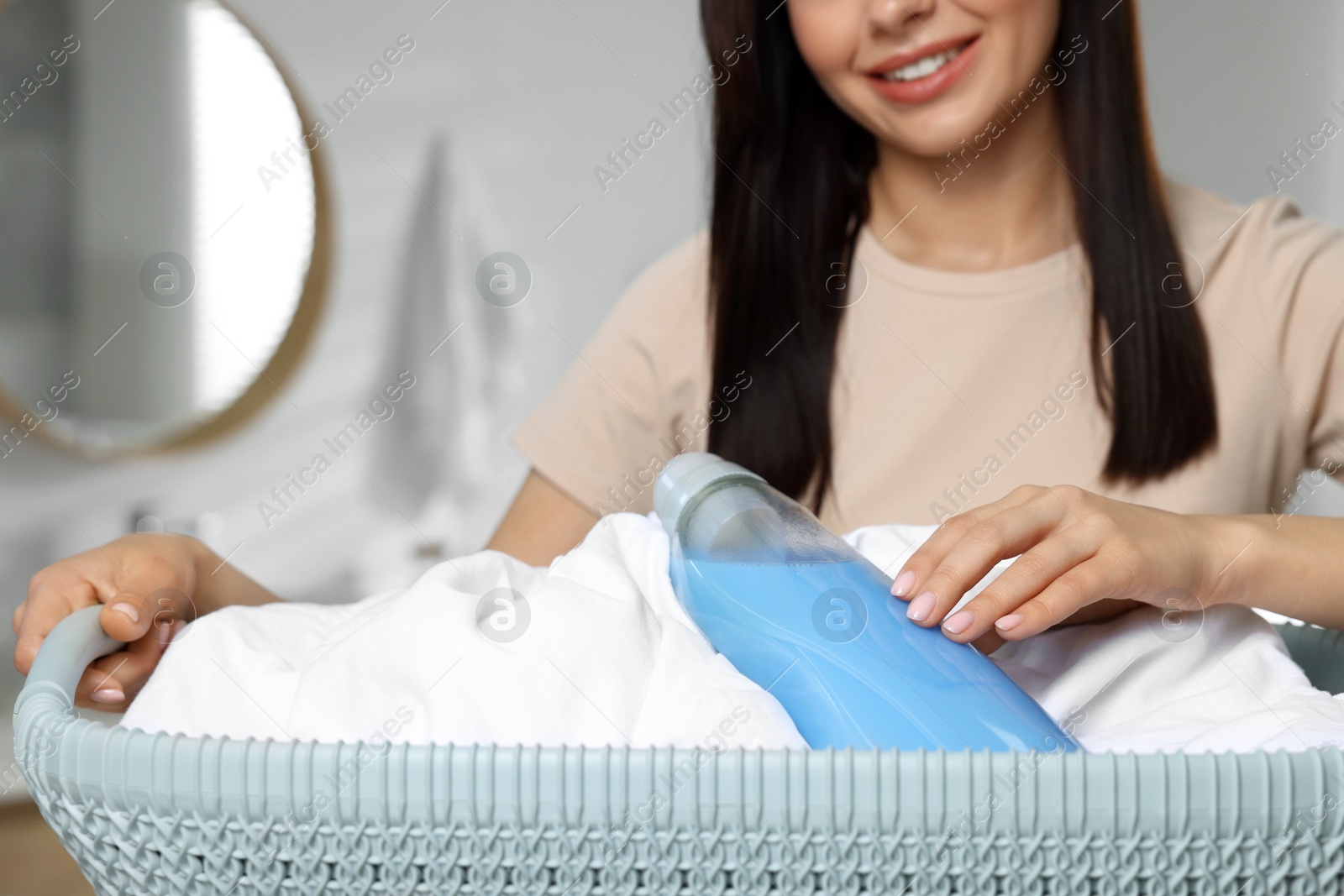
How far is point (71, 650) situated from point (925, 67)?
578mm

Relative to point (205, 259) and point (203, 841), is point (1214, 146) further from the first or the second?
point (203, 841)

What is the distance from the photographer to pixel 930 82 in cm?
68

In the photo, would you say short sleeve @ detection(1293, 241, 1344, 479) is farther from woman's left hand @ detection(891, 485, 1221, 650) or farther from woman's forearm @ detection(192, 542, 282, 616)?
woman's forearm @ detection(192, 542, 282, 616)

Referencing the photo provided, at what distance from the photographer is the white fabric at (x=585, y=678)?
11.5 inches

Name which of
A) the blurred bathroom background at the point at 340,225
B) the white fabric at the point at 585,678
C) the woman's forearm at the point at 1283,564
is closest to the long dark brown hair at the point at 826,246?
A: the woman's forearm at the point at 1283,564

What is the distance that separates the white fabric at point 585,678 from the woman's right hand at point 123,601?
4 centimetres

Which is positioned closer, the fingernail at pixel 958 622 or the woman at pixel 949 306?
the fingernail at pixel 958 622

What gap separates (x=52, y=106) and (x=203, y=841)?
146 cm

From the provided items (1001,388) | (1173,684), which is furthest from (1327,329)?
(1173,684)

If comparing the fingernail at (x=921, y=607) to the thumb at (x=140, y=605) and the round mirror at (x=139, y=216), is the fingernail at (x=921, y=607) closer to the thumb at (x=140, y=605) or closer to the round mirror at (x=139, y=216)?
the thumb at (x=140, y=605)

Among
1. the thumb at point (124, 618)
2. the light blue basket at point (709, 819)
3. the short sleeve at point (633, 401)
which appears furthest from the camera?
the short sleeve at point (633, 401)

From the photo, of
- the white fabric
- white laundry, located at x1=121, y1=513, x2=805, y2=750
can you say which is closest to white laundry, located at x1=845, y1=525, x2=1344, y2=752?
the white fabric

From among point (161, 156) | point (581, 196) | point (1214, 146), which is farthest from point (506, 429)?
point (1214, 146)

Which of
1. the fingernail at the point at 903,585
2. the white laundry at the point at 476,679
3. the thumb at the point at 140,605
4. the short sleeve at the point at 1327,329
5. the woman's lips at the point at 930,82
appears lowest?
the short sleeve at the point at 1327,329
